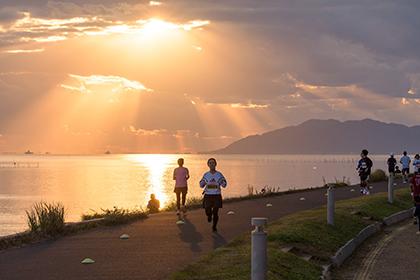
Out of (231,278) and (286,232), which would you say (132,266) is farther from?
(286,232)

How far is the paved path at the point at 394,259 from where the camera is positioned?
1351cm

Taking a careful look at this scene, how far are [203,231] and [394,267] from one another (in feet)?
17.9

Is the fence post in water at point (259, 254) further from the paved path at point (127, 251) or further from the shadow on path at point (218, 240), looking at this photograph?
the shadow on path at point (218, 240)

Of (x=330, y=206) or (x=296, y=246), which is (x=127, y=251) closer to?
(x=296, y=246)

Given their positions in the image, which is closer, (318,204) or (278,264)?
(278,264)

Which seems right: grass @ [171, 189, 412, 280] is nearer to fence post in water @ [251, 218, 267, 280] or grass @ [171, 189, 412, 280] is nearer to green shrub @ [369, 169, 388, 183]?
fence post in water @ [251, 218, 267, 280]

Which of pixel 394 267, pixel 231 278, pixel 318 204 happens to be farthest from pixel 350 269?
pixel 318 204

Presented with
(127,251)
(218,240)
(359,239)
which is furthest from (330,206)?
(127,251)

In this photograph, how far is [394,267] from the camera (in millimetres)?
14266

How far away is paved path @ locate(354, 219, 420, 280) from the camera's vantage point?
13508 millimetres

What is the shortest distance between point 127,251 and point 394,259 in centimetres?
606

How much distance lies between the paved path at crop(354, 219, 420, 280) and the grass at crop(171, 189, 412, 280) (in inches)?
33.8

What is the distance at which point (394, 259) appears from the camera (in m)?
15.4

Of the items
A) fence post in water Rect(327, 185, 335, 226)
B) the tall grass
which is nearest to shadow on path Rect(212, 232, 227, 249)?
fence post in water Rect(327, 185, 335, 226)
